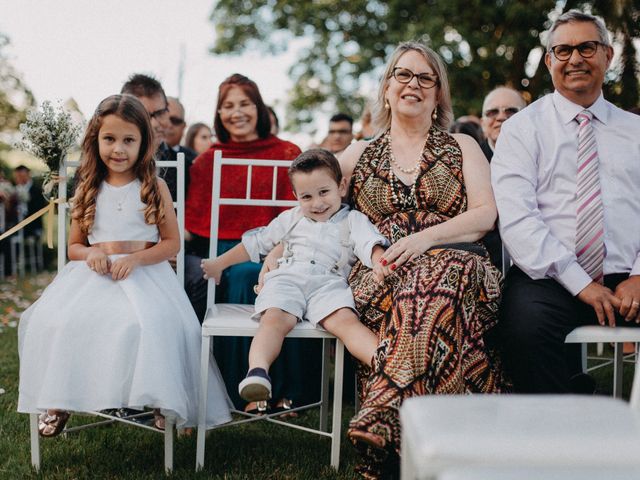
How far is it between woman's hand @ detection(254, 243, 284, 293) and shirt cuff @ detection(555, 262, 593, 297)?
1.26 metres

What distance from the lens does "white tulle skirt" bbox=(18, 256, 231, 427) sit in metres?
2.86

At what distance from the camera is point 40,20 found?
50.4 ft

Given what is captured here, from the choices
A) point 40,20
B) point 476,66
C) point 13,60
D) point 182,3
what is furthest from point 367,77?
point 13,60

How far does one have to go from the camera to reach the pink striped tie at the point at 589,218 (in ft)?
9.93

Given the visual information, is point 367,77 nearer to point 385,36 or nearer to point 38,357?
point 385,36

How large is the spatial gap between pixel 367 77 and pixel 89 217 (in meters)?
10.1

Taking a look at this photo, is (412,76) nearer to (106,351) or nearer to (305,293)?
(305,293)

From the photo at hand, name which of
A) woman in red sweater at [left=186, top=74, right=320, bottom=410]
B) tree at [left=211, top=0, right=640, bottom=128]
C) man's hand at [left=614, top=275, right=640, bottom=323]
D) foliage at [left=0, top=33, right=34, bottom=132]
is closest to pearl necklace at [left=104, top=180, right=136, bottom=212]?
woman in red sweater at [left=186, top=74, right=320, bottom=410]

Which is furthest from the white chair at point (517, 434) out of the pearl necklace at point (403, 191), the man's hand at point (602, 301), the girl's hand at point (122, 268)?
the girl's hand at point (122, 268)

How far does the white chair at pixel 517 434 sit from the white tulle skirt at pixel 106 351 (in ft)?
4.61

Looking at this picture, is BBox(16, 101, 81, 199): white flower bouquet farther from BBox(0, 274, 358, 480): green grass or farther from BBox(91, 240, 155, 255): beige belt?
BBox(0, 274, 358, 480): green grass

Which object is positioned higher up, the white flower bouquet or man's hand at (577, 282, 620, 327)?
the white flower bouquet

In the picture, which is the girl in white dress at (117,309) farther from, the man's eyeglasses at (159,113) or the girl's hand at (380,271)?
the man's eyeglasses at (159,113)

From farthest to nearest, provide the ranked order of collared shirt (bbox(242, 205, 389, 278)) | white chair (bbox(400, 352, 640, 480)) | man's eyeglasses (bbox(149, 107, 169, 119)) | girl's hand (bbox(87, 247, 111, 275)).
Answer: man's eyeglasses (bbox(149, 107, 169, 119)) → collared shirt (bbox(242, 205, 389, 278)) → girl's hand (bbox(87, 247, 111, 275)) → white chair (bbox(400, 352, 640, 480))
